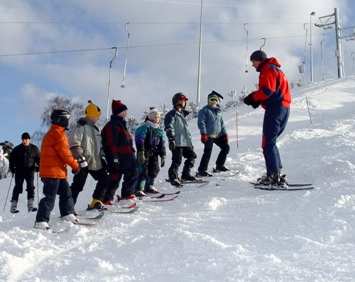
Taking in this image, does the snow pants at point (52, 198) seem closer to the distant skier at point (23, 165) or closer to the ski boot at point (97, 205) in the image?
the ski boot at point (97, 205)

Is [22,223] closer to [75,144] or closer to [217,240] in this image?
[75,144]

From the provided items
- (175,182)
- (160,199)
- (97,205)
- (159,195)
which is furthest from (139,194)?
(97,205)

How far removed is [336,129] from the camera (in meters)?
15.7

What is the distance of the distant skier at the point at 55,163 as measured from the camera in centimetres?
Answer: 655

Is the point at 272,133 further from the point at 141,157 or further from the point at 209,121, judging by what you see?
the point at 209,121

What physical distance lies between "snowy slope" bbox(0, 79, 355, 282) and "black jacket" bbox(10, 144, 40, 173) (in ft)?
12.8

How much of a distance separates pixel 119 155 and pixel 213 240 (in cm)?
284

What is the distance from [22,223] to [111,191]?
1.40 metres

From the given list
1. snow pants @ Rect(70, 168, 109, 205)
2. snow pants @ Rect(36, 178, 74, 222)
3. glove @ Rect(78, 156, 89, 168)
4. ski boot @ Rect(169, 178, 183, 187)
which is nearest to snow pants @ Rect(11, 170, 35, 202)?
ski boot @ Rect(169, 178, 183, 187)

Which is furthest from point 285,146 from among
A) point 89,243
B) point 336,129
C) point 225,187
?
point 89,243

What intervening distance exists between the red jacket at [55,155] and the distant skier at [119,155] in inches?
43.7

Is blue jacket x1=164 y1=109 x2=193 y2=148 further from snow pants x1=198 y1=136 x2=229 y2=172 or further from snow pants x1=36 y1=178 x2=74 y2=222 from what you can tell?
snow pants x1=36 y1=178 x2=74 y2=222

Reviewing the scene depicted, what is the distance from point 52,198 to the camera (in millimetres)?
6566

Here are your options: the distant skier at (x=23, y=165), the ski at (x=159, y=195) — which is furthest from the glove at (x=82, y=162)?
the distant skier at (x=23, y=165)
